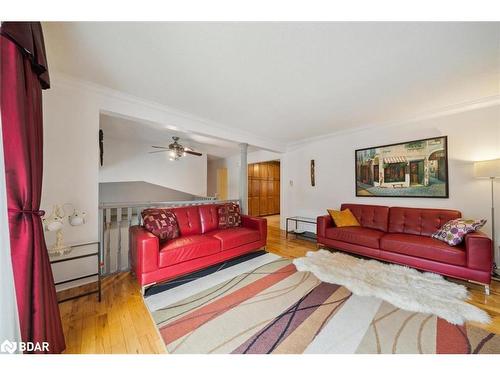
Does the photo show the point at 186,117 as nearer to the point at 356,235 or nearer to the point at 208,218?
the point at 208,218

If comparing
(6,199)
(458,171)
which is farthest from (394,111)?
(6,199)

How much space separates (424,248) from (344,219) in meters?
1.11

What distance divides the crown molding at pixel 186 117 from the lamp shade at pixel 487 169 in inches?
130

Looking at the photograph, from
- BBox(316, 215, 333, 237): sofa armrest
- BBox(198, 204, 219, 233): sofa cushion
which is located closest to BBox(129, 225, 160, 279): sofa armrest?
BBox(198, 204, 219, 233): sofa cushion

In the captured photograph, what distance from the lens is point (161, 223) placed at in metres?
2.33

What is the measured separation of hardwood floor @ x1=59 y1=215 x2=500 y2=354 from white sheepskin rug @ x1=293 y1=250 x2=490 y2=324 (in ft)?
0.52

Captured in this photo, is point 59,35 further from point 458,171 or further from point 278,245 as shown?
point 458,171

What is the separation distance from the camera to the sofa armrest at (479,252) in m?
1.87

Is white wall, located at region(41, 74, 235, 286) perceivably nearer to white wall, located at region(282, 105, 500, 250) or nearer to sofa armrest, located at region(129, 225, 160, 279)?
sofa armrest, located at region(129, 225, 160, 279)

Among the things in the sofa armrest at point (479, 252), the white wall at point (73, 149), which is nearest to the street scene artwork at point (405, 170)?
the sofa armrest at point (479, 252)

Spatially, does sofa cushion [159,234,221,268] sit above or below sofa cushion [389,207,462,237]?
below

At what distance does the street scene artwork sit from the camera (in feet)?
9.18

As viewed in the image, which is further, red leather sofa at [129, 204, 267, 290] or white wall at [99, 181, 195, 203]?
white wall at [99, 181, 195, 203]
